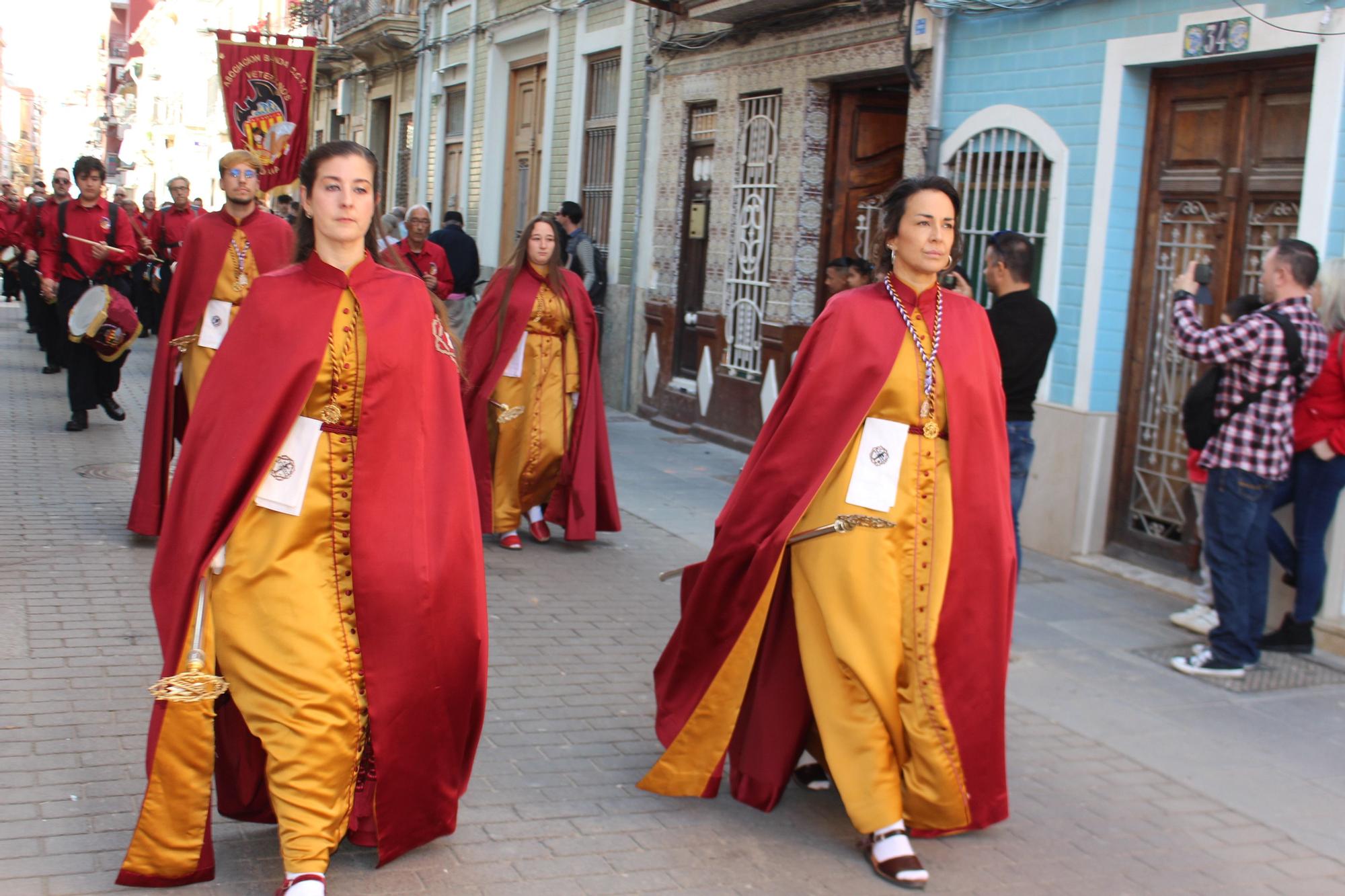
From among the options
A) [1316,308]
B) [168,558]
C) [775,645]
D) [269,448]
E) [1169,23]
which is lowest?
[775,645]

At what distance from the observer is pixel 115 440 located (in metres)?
11.5

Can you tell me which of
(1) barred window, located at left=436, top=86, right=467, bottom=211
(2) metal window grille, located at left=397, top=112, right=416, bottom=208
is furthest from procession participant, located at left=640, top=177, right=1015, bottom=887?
(2) metal window grille, located at left=397, top=112, right=416, bottom=208

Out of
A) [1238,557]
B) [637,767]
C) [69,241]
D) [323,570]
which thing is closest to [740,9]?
[69,241]

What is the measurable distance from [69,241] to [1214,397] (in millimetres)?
9546

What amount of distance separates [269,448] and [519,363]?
4775 mm

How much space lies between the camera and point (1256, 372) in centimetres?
627

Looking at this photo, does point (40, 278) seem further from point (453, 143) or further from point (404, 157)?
point (404, 157)

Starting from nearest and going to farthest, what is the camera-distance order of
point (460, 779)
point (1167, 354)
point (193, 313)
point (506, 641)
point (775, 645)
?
1. point (460, 779)
2. point (775, 645)
3. point (506, 641)
4. point (193, 313)
5. point (1167, 354)

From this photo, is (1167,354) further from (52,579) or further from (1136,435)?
(52,579)

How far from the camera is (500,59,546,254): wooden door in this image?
18.8m

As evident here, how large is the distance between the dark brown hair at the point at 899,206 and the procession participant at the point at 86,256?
28.5ft

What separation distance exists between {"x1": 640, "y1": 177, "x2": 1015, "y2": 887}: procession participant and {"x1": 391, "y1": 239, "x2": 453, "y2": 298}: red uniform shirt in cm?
642

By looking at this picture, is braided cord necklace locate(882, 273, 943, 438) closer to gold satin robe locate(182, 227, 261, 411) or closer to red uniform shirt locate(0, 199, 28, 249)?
gold satin robe locate(182, 227, 261, 411)

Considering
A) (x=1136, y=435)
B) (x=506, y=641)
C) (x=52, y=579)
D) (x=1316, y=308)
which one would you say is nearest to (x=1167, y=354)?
(x=1136, y=435)
